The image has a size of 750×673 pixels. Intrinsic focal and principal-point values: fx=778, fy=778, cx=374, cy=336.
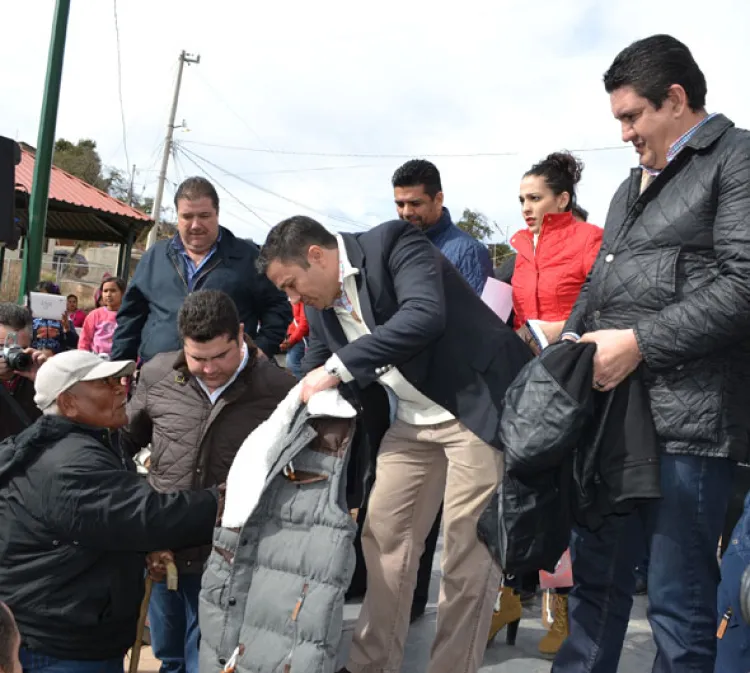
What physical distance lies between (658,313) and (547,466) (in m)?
0.47

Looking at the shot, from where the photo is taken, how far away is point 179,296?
391 cm

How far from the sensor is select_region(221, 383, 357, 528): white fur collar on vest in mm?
2281

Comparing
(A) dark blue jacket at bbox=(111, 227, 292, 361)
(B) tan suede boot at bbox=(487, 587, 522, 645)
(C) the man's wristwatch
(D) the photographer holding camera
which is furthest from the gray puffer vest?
(D) the photographer holding camera

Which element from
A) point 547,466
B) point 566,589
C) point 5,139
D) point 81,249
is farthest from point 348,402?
point 81,249

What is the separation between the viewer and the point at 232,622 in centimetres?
229

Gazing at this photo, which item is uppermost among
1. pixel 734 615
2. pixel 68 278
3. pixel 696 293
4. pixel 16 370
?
pixel 68 278

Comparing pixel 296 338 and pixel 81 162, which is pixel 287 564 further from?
pixel 81 162

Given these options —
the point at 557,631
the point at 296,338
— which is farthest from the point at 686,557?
the point at 296,338

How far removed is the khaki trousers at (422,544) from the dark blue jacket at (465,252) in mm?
1080

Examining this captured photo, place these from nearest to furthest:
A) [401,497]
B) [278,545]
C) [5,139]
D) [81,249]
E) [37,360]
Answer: [278,545], [401,497], [37,360], [5,139], [81,249]

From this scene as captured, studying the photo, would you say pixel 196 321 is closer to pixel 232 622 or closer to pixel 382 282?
pixel 382 282

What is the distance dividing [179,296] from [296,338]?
7.90ft

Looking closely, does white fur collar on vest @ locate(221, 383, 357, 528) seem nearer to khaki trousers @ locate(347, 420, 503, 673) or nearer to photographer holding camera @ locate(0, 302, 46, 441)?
khaki trousers @ locate(347, 420, 503, 673)

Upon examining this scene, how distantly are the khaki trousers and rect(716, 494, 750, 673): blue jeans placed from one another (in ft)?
2.93
